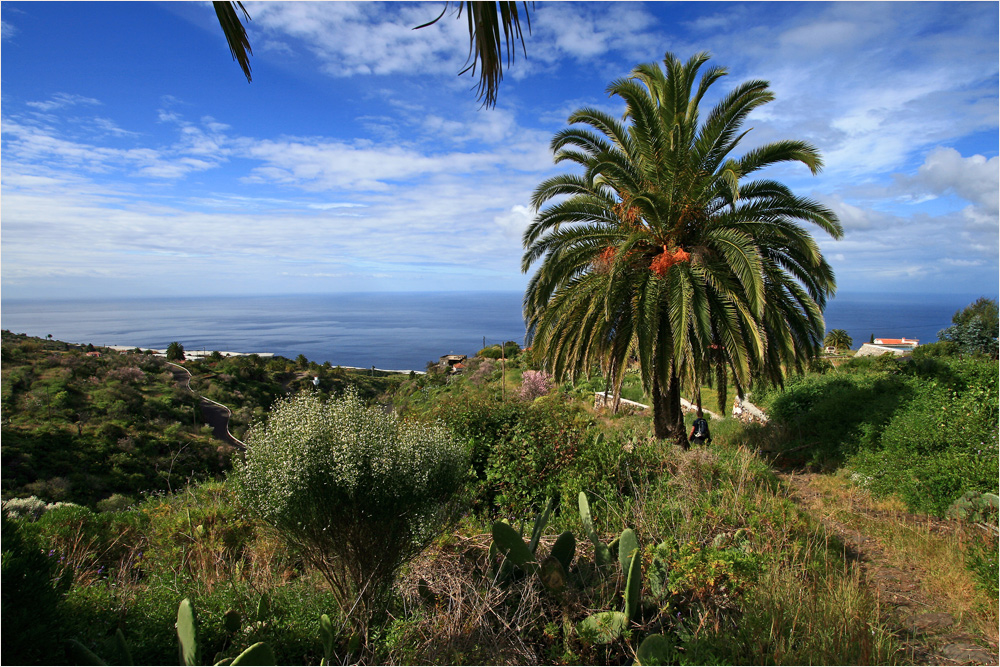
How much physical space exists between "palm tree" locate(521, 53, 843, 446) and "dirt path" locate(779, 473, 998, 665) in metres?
2.99

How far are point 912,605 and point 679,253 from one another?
6017mm

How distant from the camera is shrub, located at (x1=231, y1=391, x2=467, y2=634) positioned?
14.2 ft

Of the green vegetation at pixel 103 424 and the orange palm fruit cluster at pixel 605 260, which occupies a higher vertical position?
the orange palm fruit cluster at pixel 605 260

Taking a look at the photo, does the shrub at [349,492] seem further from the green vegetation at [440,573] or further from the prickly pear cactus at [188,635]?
the prickly pear cactus at [188,635]

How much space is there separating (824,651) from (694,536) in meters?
1.69

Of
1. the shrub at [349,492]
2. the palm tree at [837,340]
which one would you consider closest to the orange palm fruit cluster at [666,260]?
the shrub at [349,492]

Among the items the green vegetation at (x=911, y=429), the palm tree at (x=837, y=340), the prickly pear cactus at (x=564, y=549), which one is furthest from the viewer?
the palm tree at (x=837, y=340)

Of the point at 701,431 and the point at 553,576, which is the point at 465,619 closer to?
the point at 553,576

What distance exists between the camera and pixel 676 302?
8688 mm

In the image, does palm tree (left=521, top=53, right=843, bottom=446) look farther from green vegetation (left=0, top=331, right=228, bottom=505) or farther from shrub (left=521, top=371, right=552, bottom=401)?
green vegetation (left=0, top=331, right=228, bottom=505)

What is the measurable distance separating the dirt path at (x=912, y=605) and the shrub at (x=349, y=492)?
4.33m

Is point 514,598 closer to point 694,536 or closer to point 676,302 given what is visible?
point 694,536

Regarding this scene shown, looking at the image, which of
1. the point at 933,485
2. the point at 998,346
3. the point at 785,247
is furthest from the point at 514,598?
the point at 998,346

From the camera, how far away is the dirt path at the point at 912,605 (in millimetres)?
4129
